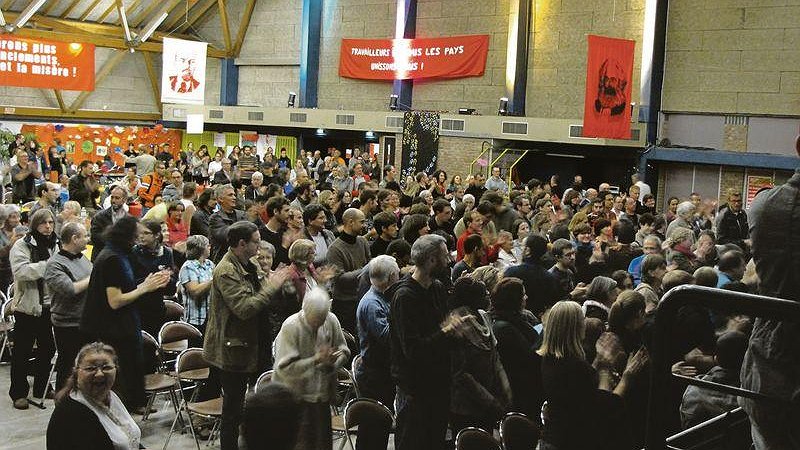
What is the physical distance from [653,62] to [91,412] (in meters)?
16.4

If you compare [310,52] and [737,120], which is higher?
[310,52]

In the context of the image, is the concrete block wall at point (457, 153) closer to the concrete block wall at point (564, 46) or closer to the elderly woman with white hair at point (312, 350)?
the concrete block wall at point (564, 46)

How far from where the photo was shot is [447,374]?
4805mm

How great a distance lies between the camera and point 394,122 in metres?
21.7

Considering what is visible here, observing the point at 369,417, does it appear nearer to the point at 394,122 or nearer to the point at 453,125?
the point at 453,125

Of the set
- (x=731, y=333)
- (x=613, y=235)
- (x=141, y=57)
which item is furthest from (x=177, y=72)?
(x=731, y=333)

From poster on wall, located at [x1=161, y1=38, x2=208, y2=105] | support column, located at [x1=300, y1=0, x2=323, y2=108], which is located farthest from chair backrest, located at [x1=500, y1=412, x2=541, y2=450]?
support column, located at [x1=300, y1=0, x2=323, y2=108]

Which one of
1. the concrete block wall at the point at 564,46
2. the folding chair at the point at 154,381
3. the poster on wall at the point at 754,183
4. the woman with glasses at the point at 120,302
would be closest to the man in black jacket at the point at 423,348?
the woman with glasses at the point at 120,302

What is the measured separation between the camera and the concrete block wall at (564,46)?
19125 mm

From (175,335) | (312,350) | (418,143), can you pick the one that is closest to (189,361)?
(175,335)

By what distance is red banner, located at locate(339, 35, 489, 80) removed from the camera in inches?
848

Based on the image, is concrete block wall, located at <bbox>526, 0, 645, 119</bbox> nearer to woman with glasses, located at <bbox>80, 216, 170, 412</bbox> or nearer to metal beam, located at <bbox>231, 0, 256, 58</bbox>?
metal beam, located at <bbox>231, 0, 256, 58</bbox>

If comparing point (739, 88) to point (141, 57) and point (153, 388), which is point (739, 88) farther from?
point (141, 57)

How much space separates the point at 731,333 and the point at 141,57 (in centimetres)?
2774
